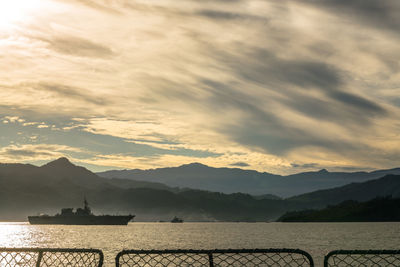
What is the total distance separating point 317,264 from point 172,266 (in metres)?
26.8

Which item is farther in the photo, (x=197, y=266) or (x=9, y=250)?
(x=197, y=266)

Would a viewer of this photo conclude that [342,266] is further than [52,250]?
Yes

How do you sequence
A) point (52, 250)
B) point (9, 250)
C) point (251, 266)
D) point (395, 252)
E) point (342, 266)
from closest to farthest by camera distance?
1. point (395, 252)
2. point (52, 250)
3. point (9, 250)
4. point (251, 266)
5. point (342, 266)

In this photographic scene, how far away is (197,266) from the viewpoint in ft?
298

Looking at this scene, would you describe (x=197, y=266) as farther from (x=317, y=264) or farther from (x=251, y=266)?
(x=317, y=264)

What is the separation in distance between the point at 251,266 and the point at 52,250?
82.7m

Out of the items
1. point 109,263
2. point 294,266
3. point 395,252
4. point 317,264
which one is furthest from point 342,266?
point 395,252

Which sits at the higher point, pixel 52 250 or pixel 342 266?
pixel 52 250

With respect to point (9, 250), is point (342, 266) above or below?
below

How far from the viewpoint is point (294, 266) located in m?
90.3

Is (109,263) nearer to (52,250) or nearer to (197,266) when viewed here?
(197,266)

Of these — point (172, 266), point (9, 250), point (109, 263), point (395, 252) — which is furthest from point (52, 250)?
point (109, 263)

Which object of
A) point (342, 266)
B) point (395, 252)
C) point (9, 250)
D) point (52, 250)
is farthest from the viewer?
point (342, 266)

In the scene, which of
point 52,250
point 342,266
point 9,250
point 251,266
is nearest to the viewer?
point 52,250
